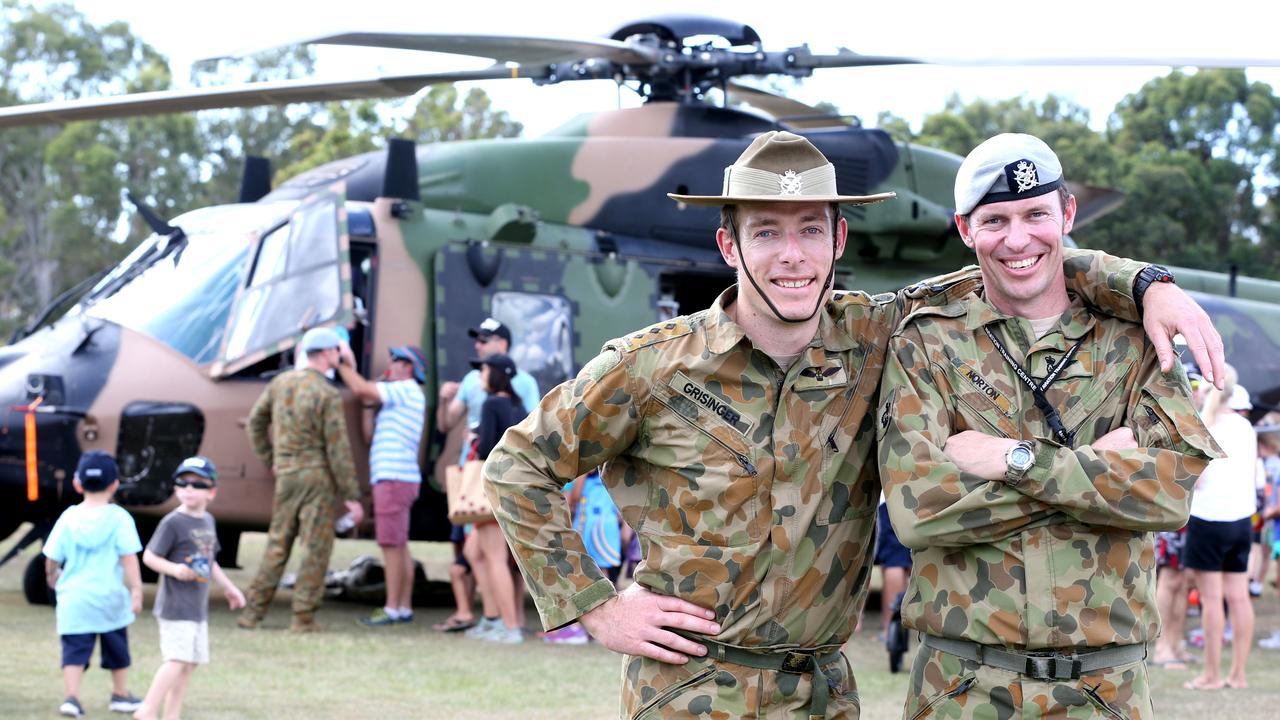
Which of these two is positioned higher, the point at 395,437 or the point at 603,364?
the point at 603,364

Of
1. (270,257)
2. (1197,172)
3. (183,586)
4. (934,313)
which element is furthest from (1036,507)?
(1197,172)

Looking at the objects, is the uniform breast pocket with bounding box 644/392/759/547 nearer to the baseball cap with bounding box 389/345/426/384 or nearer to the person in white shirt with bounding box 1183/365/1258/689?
the person in white shirt with bounding box 1183/365/1258/689

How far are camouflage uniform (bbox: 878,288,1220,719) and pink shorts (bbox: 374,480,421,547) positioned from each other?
18.1ft

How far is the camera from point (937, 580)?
2.85m

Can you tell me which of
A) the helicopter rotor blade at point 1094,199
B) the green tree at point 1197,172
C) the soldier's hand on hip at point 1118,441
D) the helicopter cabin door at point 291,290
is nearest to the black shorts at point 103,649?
the helicopter cabin door at point 291,290

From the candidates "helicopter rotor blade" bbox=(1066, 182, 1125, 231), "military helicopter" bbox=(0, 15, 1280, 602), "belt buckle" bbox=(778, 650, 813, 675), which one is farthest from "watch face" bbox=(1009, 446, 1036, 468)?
"helicopter rotor blade" bbox=(1066, 182, 1125, 231)

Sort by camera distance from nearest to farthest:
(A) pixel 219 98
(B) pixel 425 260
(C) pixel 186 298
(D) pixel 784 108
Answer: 1. (A) pixel 219 98
2. (C) pixel 186 298
3. (B) pixel 425 260
4. (D) pixel 784 108

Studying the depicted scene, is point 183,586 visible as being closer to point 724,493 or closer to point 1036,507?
point 724,493

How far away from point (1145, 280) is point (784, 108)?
8053 mm

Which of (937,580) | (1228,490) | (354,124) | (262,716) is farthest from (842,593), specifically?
(354,124)

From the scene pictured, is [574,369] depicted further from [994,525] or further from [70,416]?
[994,525]

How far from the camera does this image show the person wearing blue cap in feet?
26.5

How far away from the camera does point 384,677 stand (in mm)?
6660

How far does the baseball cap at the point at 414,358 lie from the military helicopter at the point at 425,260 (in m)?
0.17
